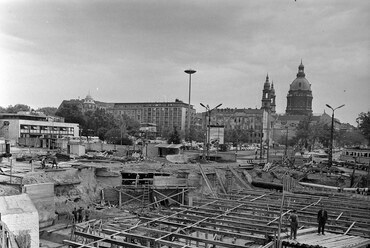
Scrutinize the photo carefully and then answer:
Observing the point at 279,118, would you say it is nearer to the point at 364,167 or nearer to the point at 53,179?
the point at 364,167

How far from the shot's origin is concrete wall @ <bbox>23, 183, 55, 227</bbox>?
72.2 ft

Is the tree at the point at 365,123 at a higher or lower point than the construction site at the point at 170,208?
higher

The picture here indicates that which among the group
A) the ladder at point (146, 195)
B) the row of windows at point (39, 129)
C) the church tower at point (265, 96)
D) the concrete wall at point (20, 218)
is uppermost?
the church tower at point (265, 96)

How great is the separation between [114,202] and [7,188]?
33.2 ft

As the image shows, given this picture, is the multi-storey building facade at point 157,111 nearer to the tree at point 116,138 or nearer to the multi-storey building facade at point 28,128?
the tree at point 116,138

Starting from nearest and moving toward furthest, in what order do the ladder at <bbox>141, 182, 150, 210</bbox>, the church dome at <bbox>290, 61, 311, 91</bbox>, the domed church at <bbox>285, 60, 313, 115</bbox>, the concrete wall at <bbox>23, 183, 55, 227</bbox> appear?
1. the concrete wall at <bbox>23, 183, 55, 227</bbox>
2. the ladder at <bbox>141, 182, 150, 210</bbox>
3. the domed church at <bbox>285, 60, 313, 115</bbox>
4. the church dome at <bbox>290, 61, 311, 91</bbox>

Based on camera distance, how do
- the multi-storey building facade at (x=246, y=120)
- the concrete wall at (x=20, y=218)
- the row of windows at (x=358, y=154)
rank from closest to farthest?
the concrete wall at (x=20, y=218), the row of windows at (x=358, y=154), the multi-storey building facade at (x=246, y=120)

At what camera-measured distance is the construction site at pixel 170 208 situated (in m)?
13.2

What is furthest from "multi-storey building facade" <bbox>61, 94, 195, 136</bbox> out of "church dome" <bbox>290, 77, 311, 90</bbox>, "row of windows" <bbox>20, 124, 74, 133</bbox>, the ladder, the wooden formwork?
the wooden formwork

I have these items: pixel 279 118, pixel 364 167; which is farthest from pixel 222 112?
pixel 364 167

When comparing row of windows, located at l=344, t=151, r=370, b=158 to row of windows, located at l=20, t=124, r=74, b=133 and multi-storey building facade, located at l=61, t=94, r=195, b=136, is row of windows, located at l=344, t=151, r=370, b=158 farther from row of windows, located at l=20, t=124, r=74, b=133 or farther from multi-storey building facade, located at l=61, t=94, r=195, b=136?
multi-storey building facade, located at l=61, t=94, r=195, b=136

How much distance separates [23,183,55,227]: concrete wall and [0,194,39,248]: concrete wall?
12.4ft

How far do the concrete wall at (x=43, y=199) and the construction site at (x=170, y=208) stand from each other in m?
0.06

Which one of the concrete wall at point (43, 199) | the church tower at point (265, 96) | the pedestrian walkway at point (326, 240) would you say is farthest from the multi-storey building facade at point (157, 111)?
the pedestrian walkway at point (326, 240)
